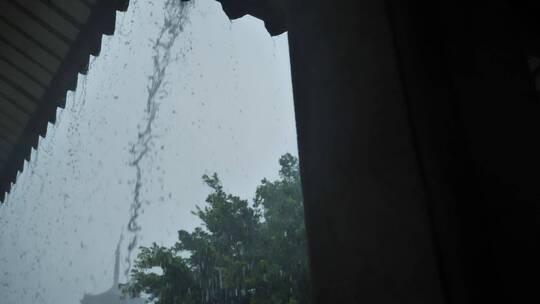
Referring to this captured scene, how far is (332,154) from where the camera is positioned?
1007 mm

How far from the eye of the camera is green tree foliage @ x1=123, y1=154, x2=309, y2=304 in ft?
55.5

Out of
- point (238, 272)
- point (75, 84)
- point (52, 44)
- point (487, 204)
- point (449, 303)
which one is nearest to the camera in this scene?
point (449, 303)

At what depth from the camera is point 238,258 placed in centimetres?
1877

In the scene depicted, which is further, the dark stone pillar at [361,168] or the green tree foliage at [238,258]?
the green tree foliage at [238,258]

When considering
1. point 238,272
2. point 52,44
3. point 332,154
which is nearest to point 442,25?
point 332,154

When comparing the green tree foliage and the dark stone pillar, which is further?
the green tree foliage

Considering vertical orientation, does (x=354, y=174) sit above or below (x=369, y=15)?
below

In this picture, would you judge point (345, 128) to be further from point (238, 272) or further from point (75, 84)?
point (238, 272)

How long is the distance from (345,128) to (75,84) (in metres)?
2.93

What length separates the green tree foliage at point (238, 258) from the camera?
1691 centimetres

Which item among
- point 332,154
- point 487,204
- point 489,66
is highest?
point 489,66

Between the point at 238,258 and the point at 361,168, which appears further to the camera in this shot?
the point at 238,258

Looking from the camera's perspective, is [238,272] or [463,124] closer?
[463,124]

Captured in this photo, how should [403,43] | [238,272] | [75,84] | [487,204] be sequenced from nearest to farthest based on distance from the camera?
[487,204] < [403,43] < [75,84] < [238,272]
